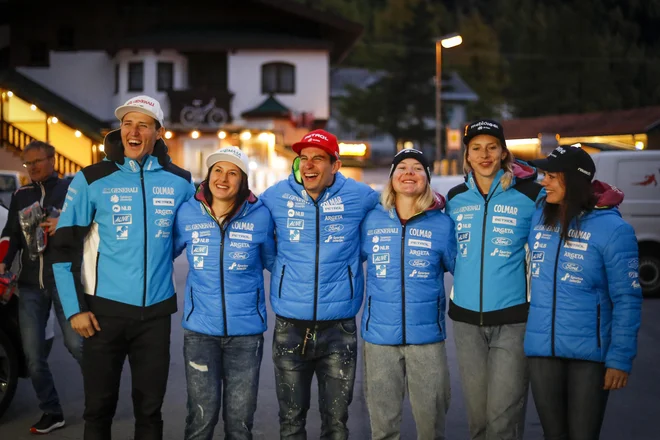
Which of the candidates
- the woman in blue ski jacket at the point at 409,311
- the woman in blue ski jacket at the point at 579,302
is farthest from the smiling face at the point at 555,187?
the woman in blue ski jacket at the point at 409,311

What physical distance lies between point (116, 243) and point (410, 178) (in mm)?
1780

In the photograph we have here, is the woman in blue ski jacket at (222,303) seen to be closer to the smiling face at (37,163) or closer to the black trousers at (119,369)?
the black trousers at (119,369)

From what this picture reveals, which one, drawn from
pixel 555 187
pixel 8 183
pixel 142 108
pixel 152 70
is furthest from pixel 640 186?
pixel 152 70

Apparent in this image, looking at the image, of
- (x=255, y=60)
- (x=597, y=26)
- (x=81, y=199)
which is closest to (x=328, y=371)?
(x=81, y=199)

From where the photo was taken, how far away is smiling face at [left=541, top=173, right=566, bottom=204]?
15.7 ft

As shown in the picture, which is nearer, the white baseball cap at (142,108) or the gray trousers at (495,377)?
the gray trousers at (495,377)

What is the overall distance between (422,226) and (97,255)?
1942mm

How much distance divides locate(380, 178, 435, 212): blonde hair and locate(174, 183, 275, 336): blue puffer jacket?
0.74m

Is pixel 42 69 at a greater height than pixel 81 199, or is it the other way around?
pixel 42 69

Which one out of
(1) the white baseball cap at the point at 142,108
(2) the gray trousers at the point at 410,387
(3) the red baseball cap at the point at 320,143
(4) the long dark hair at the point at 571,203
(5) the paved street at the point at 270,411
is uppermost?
(1) the white baseball cap at the point at 142,108

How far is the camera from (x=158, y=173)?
207 inches

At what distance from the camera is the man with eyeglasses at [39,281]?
6.49 meters

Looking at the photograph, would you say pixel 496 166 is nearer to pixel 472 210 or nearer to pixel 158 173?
pixel 472 210

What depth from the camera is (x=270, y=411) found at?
7184mm
